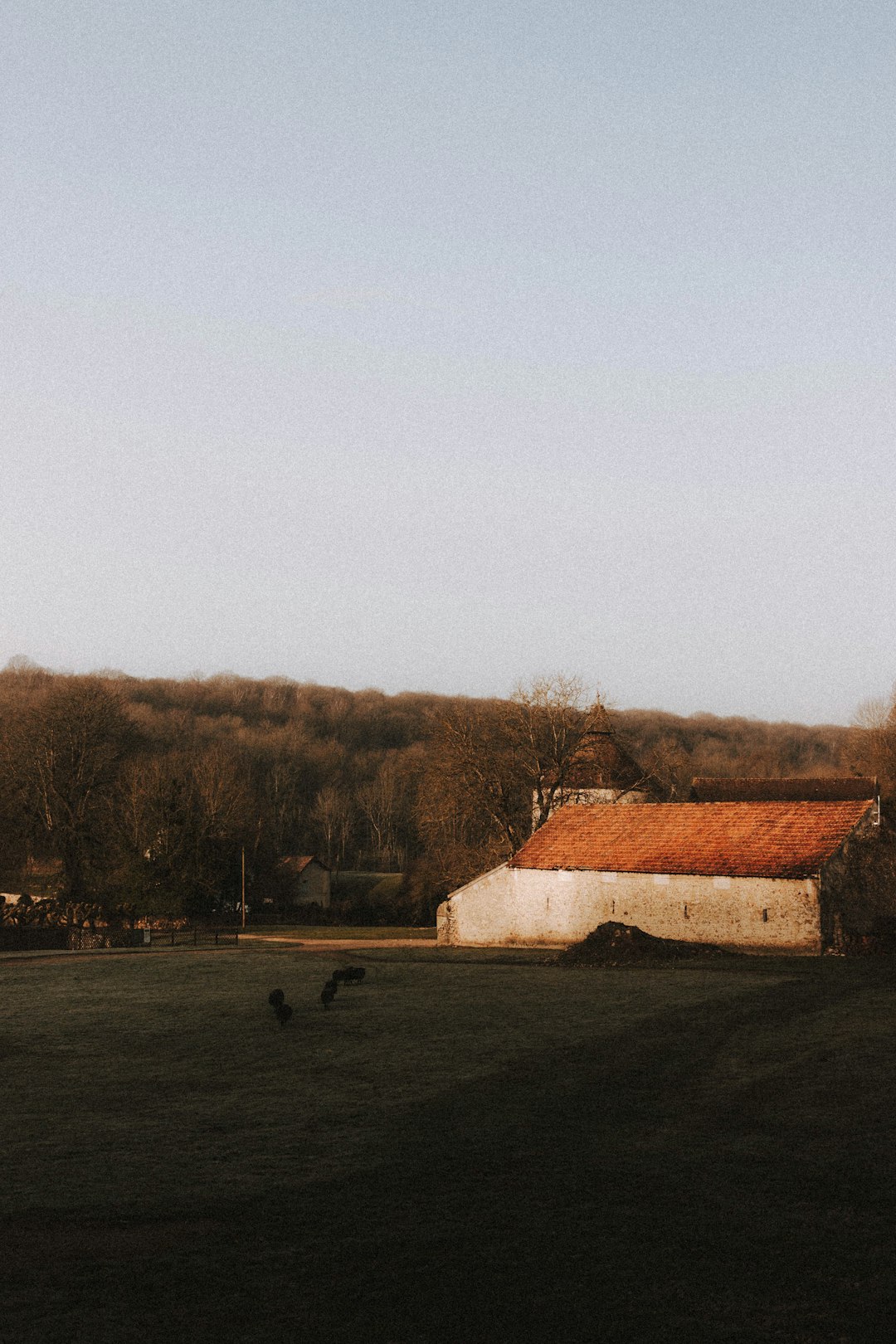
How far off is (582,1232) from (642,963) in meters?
23.1

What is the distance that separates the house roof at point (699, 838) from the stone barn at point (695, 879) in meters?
0.04

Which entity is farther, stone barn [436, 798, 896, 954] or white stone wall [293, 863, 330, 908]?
white stone wall [293, 863, 330, 908]

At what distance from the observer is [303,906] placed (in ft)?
233

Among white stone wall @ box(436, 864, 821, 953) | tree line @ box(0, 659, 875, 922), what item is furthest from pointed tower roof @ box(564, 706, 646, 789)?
white stone wall @ box(436, 864, 821, 953)

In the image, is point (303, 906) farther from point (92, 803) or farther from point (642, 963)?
point (642, 963)

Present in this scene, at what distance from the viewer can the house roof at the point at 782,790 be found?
5575 centimetres

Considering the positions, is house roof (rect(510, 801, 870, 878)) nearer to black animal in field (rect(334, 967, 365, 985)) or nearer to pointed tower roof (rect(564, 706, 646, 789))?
pointed tower roof (rect(564, 706, 646, 789))

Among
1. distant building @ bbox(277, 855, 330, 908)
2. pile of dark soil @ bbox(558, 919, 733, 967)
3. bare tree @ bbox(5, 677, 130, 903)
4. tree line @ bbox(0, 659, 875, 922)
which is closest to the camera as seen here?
pile of dark soil @ bbox(558, 919, 733, 967)

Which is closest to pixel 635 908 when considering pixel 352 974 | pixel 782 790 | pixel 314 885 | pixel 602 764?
pixel 352 974

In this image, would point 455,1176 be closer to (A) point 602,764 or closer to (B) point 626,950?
(B) point 626,950

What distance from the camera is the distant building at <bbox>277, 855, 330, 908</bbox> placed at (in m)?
74.8

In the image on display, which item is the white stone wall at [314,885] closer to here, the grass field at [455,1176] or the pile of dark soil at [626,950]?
the pile of dark soil at [626,950]

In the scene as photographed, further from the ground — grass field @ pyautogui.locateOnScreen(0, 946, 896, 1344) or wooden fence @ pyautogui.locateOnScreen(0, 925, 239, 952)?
grass field @ pyautogui.locateOnScreen(0, 946, 896, 1344)

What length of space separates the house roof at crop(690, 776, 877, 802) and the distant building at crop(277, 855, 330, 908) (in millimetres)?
28743
